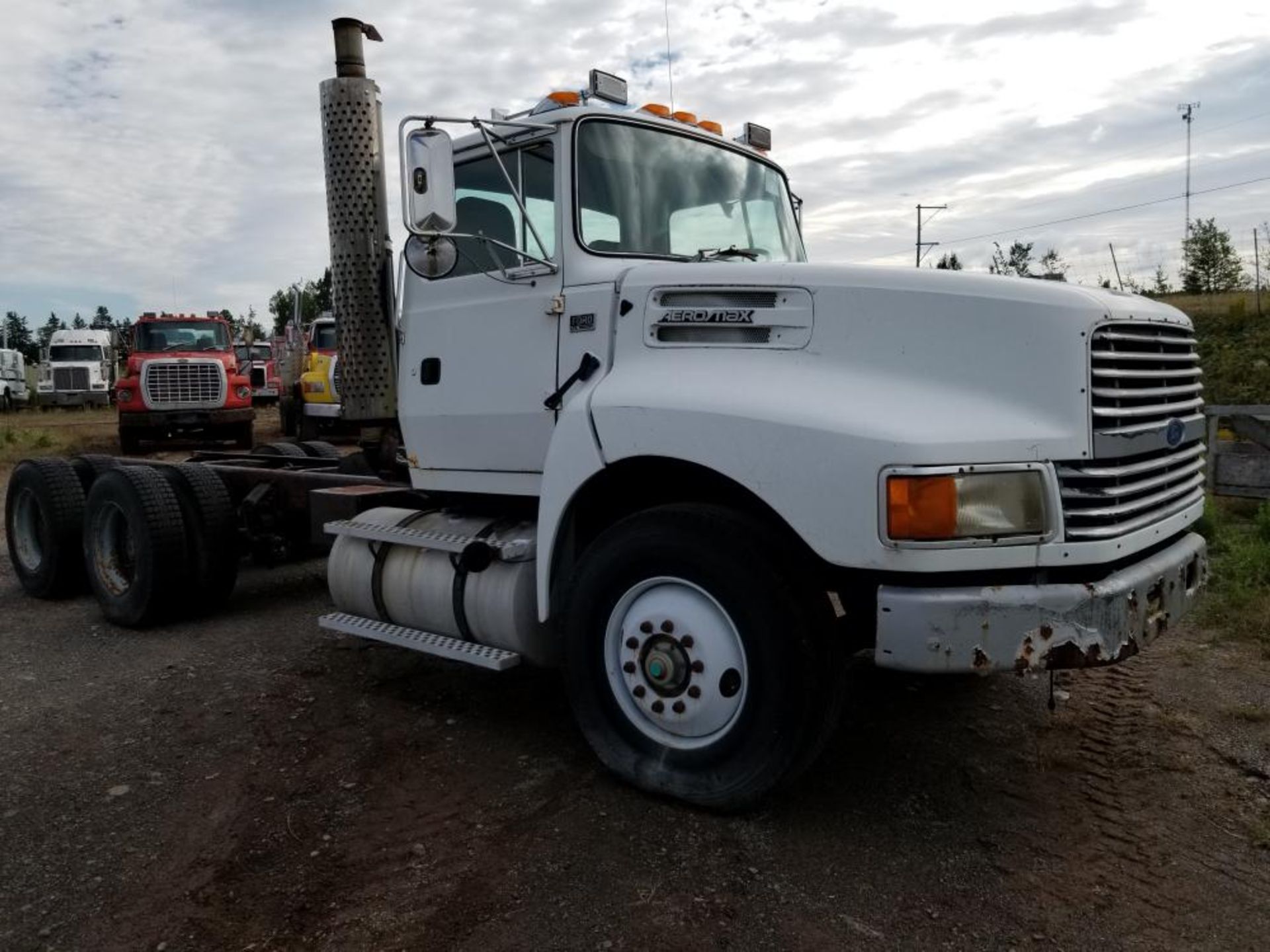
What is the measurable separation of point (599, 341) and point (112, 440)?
21.2 meters

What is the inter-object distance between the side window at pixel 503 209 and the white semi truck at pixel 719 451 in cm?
2

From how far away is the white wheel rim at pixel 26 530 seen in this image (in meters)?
7.45

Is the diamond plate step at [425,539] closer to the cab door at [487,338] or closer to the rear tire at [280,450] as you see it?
the cab door at [487,338]

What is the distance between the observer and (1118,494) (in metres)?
3.19

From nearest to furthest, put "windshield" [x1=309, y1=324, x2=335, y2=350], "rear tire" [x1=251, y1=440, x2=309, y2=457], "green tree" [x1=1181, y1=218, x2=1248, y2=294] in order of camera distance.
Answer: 1. "rear tire" [x1=251, y1=440, x2=309, y2=457]
2. "windshield" [x1=309, y1=324, x2=335, y2=350]
3. "green tree" [x1=1181, y1=218, x2=1248, y2=294]

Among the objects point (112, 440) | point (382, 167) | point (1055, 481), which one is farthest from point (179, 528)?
point (112, 440)

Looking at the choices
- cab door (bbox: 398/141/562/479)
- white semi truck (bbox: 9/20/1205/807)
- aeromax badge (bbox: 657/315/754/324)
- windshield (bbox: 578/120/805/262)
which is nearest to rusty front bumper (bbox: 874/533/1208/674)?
white semi truck (bbox: 9/20/1205/807)

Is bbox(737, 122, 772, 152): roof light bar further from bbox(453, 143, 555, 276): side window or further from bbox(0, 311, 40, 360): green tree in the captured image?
bbox(0, 311, 40, 360): green tree

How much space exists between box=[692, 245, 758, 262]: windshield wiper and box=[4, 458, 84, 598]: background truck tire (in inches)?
197

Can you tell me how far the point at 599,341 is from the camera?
3984 mm

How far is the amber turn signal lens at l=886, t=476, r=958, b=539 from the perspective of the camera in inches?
116

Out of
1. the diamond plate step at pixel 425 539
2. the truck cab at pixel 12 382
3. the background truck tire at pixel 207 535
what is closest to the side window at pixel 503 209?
the diamond plate step at pixel 425 539

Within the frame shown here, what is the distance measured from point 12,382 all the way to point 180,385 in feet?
77.2

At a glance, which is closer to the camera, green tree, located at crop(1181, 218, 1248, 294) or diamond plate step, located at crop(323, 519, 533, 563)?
diamond plate step, located at crop(323, 519, 533, 563)
